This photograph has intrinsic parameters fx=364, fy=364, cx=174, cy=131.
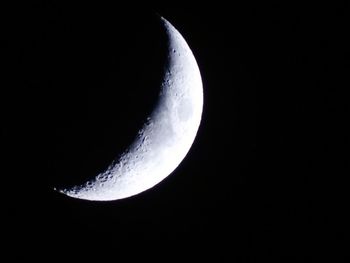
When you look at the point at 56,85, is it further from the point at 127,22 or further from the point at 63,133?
the point at 127,22

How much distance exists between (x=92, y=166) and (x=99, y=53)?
2.86 ft

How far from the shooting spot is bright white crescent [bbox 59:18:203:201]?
9.68 ft

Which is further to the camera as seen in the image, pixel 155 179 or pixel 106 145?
pixel 155 179

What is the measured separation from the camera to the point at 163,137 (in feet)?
9.93

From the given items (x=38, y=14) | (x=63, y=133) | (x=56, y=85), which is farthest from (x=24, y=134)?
(x=38, y=14)

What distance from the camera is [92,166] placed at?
2.83 meters

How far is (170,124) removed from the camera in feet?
9.93

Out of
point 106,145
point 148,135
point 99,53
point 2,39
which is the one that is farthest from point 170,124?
point 2,39

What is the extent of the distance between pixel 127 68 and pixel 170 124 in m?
0.64

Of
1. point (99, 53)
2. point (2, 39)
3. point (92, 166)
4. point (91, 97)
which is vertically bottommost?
point (92, 166)

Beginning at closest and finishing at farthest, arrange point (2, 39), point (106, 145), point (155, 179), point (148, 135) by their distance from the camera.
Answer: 1. point (2, 39)
2. point (106, 145)
3. point (148, 135)
4. point (155, 179)

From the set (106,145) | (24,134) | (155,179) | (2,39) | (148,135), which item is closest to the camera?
(2,39)

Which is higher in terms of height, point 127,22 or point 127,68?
point 127,22

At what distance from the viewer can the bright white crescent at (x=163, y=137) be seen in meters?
2.95
